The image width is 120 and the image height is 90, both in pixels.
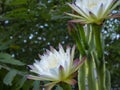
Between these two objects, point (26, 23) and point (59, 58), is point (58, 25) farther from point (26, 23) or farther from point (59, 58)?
point (59, 58)

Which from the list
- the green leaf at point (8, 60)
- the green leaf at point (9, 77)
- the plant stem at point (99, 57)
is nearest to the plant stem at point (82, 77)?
the plant stem at point (99, 57)

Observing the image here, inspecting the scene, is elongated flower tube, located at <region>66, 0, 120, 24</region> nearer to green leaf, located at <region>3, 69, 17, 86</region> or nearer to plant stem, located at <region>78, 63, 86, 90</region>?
plant stem, located at <region>78, 63, 86, 90</region>

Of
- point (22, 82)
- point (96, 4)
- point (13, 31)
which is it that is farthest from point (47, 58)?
point (13, 31)

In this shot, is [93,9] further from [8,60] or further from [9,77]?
[8,60]

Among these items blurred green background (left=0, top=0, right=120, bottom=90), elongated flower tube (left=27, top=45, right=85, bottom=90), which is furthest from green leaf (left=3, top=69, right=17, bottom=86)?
elongated flower tube (left=27, top=45, right=85, bottom=90)

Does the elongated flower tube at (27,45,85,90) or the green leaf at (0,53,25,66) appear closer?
the elongated flower tube at (27,45,85,90)

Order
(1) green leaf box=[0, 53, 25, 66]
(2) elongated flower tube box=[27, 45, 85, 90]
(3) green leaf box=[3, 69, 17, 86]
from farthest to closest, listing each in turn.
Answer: (1) green leaf box=[0, 53, 25, 66]
(3) green leaf box=[3, 69, 17, 86]
(2) elongated flower tube box=[27, 45, 85, 90]

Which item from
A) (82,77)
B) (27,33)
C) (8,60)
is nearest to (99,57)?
(82,77)

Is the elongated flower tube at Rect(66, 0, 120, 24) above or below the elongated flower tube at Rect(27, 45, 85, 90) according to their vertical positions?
above
